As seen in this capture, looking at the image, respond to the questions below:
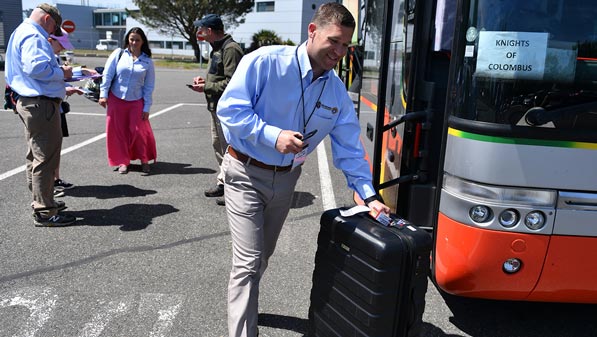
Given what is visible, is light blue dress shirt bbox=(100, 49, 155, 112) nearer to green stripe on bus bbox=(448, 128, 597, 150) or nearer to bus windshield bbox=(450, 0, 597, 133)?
bus windshield bbox=(450, 0, 597, 133)

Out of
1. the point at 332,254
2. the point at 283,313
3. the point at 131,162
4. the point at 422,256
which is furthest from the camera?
the point at 131,162

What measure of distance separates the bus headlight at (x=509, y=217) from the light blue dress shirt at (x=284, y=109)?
68 centimetres

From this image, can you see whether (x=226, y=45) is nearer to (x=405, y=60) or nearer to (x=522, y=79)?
(x=405, y=60)

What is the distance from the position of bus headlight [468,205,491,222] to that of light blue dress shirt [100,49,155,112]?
15.8 feet

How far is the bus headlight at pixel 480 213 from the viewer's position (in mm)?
2643

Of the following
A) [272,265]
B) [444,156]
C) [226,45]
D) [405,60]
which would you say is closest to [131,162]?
[226,45]

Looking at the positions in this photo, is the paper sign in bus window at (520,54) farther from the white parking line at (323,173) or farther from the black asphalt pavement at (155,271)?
the white parking line at (323,173)

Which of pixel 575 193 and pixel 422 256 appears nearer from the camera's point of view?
pixel 422 256

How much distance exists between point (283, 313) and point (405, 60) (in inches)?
73.5

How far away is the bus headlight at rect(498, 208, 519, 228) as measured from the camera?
2.63 meters

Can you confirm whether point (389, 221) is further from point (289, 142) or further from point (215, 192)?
point (215, 192)

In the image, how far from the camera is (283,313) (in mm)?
3359

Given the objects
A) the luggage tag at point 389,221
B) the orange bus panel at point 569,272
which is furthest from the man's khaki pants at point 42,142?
the orange bus panel at point 569,272

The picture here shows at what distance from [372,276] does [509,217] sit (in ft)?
2.81
